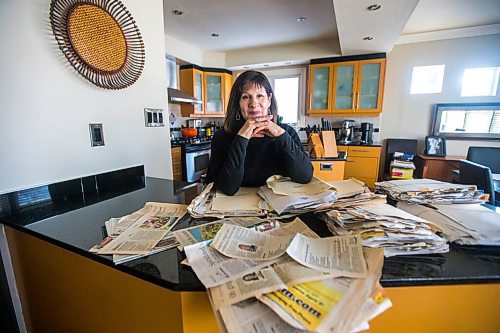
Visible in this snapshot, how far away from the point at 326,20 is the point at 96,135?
9.93ft

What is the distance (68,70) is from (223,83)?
11.5 ft

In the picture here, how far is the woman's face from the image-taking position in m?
1.08

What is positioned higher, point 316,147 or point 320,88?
point 320,88

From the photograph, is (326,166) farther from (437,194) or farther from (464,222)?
(464,222)

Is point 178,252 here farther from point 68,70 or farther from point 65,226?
point 68,70

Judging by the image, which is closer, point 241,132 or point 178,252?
point 178,252

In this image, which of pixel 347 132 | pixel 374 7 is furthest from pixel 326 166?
pixel 374 7

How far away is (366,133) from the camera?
387 cm

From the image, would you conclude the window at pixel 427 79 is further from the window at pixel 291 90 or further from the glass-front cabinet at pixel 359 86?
the window at pixel 291 90

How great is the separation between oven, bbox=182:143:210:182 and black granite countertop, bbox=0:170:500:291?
2149 mm

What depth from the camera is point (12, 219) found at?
90 centimetres

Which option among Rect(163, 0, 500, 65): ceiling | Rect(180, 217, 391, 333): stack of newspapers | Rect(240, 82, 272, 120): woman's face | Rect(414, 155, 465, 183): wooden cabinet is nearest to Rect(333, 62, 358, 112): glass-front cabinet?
Rect(163, 0, 500, 65): ceiling

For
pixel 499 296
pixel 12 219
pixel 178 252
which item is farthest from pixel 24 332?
pixel 499 296

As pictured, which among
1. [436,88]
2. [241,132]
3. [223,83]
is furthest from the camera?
[223,83]
